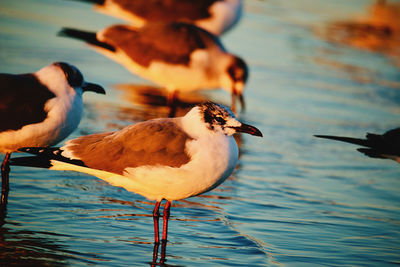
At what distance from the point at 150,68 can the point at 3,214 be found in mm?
4800

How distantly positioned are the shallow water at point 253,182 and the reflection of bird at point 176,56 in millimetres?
471

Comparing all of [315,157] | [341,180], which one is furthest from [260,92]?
[341,180]

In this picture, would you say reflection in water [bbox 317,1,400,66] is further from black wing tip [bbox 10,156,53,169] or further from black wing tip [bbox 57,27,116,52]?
black wing tip [bbox 10,156,53,169]

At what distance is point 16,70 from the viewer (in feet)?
30.6

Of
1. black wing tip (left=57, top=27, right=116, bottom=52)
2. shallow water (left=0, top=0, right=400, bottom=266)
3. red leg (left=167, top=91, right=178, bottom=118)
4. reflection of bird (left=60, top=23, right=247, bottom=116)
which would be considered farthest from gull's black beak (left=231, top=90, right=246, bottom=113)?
black wing tip (left=57, top=27, right=116, bottom=52)

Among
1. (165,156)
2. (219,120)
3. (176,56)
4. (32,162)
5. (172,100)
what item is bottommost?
(172,100)

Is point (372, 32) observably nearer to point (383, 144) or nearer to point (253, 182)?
point (253, 182)

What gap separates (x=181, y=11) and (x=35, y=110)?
6111 millimetres

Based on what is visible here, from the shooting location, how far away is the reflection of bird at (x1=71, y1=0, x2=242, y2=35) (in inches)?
449

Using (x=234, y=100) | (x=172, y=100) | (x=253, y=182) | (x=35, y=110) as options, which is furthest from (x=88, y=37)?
(x=35, y=110)

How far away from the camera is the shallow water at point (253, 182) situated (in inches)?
195

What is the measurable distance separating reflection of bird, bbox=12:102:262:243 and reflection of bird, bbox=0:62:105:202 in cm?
48

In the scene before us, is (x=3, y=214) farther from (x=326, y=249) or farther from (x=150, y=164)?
(x=326, y=249)

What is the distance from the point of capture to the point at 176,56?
9.49 m
